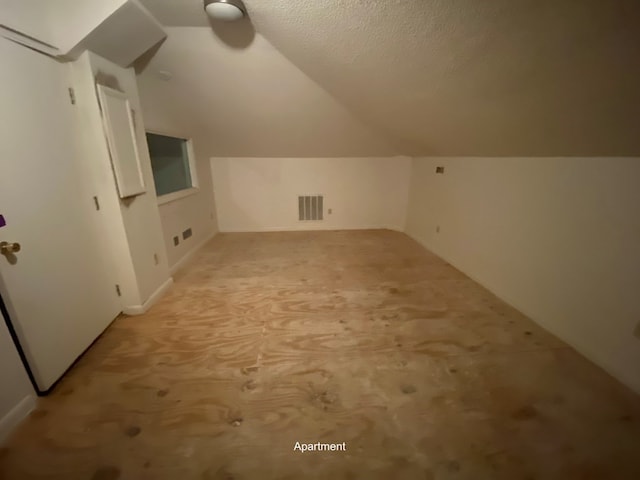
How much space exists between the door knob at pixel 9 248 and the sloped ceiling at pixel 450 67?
182 cm

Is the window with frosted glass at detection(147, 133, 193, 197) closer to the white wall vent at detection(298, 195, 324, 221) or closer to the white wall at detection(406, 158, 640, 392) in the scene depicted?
the white wall vent at detection(298, 195, 324, 221)

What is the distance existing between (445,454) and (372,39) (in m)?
2.28

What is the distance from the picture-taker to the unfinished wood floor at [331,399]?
3.95ft

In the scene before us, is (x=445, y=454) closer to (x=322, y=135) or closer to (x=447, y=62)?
(x=447, y=62)

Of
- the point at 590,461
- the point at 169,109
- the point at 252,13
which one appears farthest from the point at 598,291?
the point at 169,109

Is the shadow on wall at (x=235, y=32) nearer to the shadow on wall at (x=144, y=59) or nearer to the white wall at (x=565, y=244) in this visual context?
the shadow on wall at (x=144, y=59)

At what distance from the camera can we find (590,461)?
1202 millimetres

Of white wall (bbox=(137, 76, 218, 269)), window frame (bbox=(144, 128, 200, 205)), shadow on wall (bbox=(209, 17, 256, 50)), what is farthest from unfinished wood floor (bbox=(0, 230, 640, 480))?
shadow on wall (bbox=(209, 17, 256, 50))

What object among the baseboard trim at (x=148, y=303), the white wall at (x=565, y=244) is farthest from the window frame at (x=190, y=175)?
the white wall at (x=565, y=244)

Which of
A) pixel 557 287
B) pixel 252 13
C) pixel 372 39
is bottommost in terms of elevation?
pixel 557 287

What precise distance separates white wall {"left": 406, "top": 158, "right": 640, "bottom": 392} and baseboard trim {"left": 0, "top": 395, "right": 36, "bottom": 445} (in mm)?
3384

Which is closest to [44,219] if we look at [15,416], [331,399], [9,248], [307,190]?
[9,248]

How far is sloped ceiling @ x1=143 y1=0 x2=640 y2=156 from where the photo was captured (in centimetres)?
109

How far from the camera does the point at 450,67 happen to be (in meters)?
1.58
